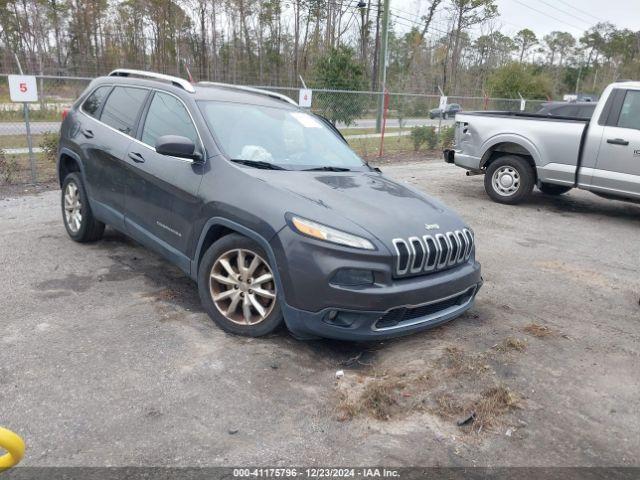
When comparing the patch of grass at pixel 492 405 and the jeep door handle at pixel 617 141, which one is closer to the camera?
the patch of grass at pixel 492 405

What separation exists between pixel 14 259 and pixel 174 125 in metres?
2.25

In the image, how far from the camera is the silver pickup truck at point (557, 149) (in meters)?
7.84

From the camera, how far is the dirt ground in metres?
2.73

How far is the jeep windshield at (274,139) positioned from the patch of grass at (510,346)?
1.85 meters

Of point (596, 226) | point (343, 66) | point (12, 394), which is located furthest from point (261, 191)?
point (343, 66)

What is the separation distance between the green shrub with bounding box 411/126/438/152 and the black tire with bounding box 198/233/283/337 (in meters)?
12.8

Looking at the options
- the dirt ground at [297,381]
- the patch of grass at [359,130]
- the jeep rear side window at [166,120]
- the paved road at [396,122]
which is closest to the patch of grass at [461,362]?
the dirt ground at [297,381]

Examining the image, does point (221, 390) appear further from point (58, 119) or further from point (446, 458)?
point (58, 119)

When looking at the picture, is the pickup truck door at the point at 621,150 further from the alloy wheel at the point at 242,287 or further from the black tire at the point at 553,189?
the alloy wheel at the point at 242,287

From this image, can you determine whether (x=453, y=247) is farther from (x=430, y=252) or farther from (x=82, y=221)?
(x=82, y=221)

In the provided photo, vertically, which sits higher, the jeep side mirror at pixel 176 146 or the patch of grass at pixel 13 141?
the jeep side mirror at pixel 176 146

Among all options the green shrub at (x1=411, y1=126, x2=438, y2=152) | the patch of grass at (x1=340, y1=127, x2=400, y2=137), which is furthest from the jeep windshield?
the green shrub at (x1=411, y1=126, x2=438, y2=152)

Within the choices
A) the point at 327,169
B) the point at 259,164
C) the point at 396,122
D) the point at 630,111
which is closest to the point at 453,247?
the point at 327,169

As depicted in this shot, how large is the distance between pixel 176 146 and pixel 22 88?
548 centimetres
